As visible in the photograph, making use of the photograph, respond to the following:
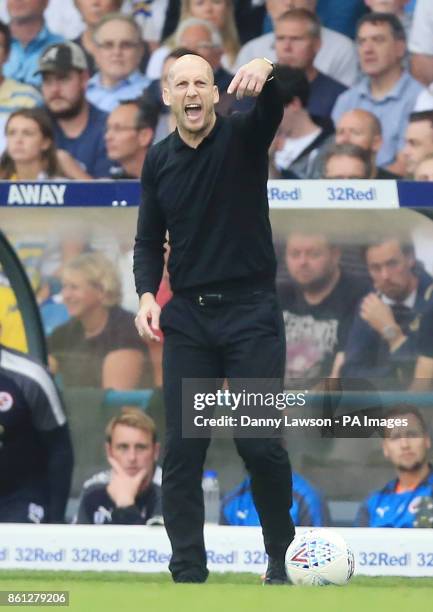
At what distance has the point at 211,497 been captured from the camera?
7965 millimetres

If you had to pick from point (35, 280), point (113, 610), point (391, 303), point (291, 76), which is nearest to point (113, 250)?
point (35, 280)

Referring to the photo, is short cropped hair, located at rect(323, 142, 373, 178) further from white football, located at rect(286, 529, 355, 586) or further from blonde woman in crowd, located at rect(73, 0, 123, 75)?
white football, located at rect(286, 529, 355, 586)

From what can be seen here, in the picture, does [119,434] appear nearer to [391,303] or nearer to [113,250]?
[113,250]

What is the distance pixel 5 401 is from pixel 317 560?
3.25m

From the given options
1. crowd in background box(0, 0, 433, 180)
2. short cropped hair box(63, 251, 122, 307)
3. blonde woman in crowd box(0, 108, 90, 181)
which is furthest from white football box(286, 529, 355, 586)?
blonde woman in crowd box(0, 108, 90, 181)

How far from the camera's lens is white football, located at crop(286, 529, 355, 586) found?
5.24 meters

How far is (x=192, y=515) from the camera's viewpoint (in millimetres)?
5414

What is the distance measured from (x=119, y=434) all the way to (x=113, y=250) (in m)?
1.09

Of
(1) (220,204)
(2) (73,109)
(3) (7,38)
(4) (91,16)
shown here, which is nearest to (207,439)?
(1) (220,204)

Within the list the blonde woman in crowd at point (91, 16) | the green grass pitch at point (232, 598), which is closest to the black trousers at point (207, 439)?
the green grass pitch at point (232, 598)

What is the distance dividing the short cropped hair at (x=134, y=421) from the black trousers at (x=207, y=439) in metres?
2.62

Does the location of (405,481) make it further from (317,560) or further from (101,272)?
(317,560)

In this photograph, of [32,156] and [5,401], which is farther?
[32,156]

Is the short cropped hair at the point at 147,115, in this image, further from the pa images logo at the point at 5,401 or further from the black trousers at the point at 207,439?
the black trousers at the point at 207,439
